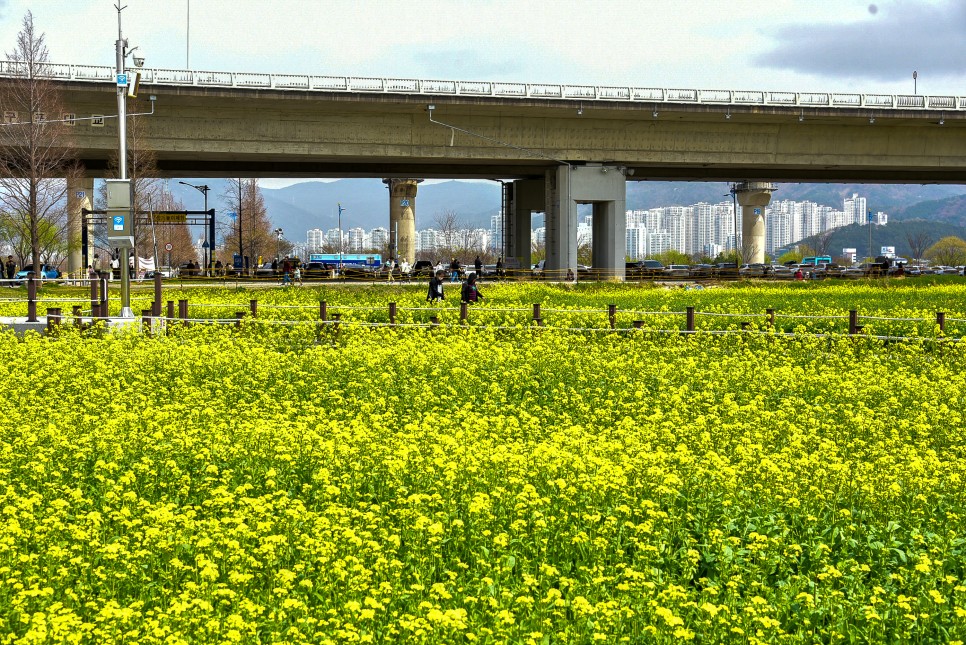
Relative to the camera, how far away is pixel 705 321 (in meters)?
29.3

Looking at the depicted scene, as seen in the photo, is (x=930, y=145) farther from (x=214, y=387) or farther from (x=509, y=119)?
(x=214, y=387)

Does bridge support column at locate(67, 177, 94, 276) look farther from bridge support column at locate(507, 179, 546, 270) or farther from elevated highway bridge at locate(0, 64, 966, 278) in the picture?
bridge support column at locate(507, 179, 546, 270)

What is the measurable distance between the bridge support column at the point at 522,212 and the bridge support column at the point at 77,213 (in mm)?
26731

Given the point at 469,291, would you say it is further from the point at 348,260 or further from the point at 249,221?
the point at 249,221

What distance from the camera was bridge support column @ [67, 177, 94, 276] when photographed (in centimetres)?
5969

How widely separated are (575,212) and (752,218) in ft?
129

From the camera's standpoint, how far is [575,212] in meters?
61.1

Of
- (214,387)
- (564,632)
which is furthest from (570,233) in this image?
(564,632)

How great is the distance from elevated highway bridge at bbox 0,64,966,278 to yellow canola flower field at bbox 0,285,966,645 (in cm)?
3573

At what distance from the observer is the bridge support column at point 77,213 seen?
2350 inches

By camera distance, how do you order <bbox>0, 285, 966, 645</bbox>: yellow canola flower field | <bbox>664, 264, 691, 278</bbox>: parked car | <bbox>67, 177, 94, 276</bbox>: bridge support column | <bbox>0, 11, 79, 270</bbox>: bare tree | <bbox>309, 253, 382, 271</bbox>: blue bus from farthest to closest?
<bbox>309, 253, 382, 271</bbox>: blue bus → <bbox>664, 264, 691, 278</bbox>: parked car → <bbox>67, 177, 94, 276</bbox>: bridge support column → <bbox>0, 11, 79, 270</bbox>: bare tree → <bbox>0, 285, 966, 645</bbox>: yellow canola flower field

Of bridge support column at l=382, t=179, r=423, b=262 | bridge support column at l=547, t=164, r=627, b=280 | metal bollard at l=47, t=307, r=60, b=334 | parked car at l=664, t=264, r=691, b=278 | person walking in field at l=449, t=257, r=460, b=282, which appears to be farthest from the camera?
bridge support column at l=382, t=179, r=423, b=262

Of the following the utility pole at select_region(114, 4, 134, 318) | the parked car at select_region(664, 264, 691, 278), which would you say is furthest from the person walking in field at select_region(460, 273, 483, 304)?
the parked car at select_region(664, 264, 691, 278)

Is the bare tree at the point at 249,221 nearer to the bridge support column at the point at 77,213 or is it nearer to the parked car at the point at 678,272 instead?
the bridge support column at the point at 77,213
